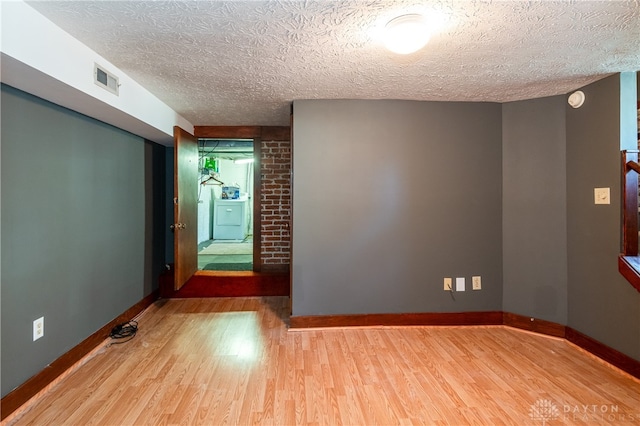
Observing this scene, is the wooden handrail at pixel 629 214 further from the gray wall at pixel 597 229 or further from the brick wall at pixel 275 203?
the brick wall at pixel 275 203

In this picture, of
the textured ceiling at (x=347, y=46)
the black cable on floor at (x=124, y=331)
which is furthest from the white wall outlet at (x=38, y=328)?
the textured ceiling at (x=347, y=46)

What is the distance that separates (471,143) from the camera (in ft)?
9.15

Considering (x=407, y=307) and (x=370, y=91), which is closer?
(x=370, y=91)

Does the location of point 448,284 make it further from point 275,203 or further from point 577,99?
point 275,203

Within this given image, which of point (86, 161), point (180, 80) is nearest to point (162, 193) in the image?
point (86, 161)

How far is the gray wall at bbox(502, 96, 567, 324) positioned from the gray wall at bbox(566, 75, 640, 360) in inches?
2.9

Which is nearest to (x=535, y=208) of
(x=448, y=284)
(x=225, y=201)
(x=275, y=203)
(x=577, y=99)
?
(x=577, y=99)

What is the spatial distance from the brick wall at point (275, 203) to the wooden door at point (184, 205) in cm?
86

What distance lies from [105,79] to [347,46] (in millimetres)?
1604

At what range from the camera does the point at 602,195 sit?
2223 mm

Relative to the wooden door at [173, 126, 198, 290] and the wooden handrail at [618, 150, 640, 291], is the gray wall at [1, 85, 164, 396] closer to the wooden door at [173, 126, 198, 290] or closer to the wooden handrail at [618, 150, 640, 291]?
the wooden door at [173, 126, 198, 290]

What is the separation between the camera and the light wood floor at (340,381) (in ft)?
5.36

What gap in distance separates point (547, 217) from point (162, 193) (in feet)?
13.6

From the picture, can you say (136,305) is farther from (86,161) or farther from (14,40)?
(14,40)
